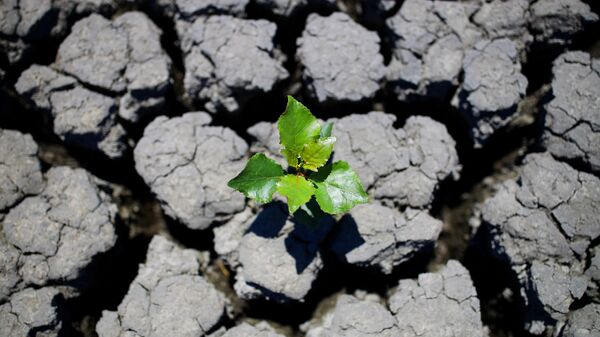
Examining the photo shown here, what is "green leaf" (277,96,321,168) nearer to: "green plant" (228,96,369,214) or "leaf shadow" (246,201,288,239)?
"green plant" (228,96,369,214)

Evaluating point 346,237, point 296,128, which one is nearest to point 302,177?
point 296,128

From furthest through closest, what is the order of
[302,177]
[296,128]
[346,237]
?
[346,237] < [302,177] < [296,128]

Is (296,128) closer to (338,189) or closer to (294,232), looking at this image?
(338,189)

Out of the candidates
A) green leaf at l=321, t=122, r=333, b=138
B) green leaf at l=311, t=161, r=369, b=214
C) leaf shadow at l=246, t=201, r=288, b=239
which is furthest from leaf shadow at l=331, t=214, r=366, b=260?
green leaf at l=321, t=122, r=333, b=138

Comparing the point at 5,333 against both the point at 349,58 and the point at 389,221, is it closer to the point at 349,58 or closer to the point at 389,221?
the point at 389,221

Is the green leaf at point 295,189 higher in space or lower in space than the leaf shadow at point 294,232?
higher

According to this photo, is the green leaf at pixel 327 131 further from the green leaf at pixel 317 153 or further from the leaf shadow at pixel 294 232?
the leaf shadow at pixel 294 232

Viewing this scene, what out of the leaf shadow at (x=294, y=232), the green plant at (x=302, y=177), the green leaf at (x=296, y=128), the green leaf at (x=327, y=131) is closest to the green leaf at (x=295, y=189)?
the green plant at (x=302, y=177)

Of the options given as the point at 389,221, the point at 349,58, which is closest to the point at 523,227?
the point at 389,221
